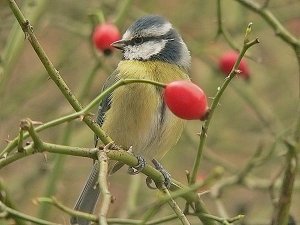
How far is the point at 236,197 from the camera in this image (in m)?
5.30

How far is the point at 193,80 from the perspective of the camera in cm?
488

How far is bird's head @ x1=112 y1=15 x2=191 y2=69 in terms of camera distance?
11.6ft

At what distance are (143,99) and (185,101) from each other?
1.23 m

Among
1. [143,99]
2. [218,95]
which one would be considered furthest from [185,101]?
[143,99]

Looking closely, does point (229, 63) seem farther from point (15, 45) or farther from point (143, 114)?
point (15, 45)

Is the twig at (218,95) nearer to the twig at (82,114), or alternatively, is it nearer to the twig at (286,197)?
the twig at (82,114)

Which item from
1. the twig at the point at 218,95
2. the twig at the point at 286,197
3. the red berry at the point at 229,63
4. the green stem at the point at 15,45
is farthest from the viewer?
the red berry at the point at 229,63

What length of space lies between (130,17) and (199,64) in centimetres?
114

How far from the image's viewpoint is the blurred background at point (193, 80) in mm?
4113

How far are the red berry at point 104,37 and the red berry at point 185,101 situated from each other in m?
1.37

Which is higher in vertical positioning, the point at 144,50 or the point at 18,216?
the point at 144,50

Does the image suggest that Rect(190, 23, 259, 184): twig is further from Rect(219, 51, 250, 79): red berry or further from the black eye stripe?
Rect(219, 51, 250, 79): red berry

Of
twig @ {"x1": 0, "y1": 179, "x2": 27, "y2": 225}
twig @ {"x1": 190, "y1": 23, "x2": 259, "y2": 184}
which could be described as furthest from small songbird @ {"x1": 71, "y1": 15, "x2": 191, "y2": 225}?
twig @ {"x1": 0, "y1": 179, "x2": 27, "y2": 225}

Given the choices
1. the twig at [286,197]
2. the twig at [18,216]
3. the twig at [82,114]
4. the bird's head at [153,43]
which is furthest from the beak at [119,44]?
the twig at [18,216]
